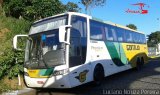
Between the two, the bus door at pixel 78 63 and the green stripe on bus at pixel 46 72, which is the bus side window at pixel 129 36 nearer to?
the bus door at pixel 78 63

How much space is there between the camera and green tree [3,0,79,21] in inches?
869

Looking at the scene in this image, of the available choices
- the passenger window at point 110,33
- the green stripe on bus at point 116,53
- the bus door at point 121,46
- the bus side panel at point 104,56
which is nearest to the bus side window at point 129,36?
the bus door at point 121,46

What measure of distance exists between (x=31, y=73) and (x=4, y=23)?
11222 millimetres

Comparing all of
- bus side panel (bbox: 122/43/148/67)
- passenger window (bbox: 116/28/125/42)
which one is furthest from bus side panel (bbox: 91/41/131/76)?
bus side panel (bbox: 122/43/148/67)

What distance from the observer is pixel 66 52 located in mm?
10180

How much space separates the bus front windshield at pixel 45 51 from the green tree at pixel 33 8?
1096cm

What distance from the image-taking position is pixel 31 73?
10.9m

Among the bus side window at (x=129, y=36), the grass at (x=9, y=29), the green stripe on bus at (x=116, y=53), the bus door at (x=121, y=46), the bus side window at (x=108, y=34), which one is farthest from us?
the bus side window at (x=129, y=36)

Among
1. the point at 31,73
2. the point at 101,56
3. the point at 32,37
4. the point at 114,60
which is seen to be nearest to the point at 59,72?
the point at 31,73

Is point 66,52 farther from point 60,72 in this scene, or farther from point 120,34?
point 120,34

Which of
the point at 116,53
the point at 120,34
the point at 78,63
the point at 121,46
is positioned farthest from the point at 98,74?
the point at 120,34

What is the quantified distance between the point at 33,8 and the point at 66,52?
12759 mm

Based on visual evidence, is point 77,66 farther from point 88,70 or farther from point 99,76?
point 99,76

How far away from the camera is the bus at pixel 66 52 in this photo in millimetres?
10195
